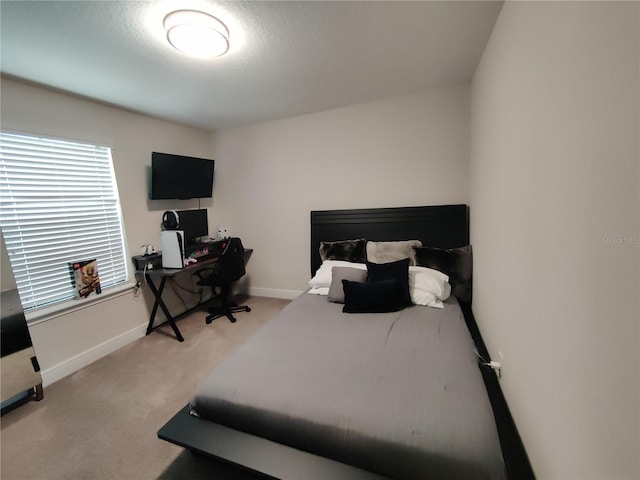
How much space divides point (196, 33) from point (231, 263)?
90.2 inches

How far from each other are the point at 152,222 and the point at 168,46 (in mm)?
2036

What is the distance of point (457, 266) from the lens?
8.29ft

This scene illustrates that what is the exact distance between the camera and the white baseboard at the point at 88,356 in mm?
2213

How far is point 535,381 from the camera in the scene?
3.63ft

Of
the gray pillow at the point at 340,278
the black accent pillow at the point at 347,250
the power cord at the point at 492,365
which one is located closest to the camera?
the power cord at the point at 492,365

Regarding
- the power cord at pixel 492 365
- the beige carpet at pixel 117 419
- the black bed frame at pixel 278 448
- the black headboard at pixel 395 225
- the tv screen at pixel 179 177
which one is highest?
the tv screen at pixel 179 177

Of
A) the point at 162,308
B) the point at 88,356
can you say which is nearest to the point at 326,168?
the point at 162,308

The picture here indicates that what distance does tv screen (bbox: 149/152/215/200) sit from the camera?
3.02 metres

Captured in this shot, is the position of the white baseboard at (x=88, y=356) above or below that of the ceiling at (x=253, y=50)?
below

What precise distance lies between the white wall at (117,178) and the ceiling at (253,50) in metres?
0.17

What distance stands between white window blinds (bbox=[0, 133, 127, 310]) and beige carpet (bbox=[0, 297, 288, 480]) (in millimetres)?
802

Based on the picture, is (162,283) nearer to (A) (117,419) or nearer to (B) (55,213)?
(B) (55,213)

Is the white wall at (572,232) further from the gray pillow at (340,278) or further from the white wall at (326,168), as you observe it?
the white wall at (326,168)

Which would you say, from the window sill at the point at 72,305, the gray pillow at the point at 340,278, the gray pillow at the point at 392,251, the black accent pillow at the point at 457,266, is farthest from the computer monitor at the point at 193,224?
the black accent pillow at the point at 457,266
